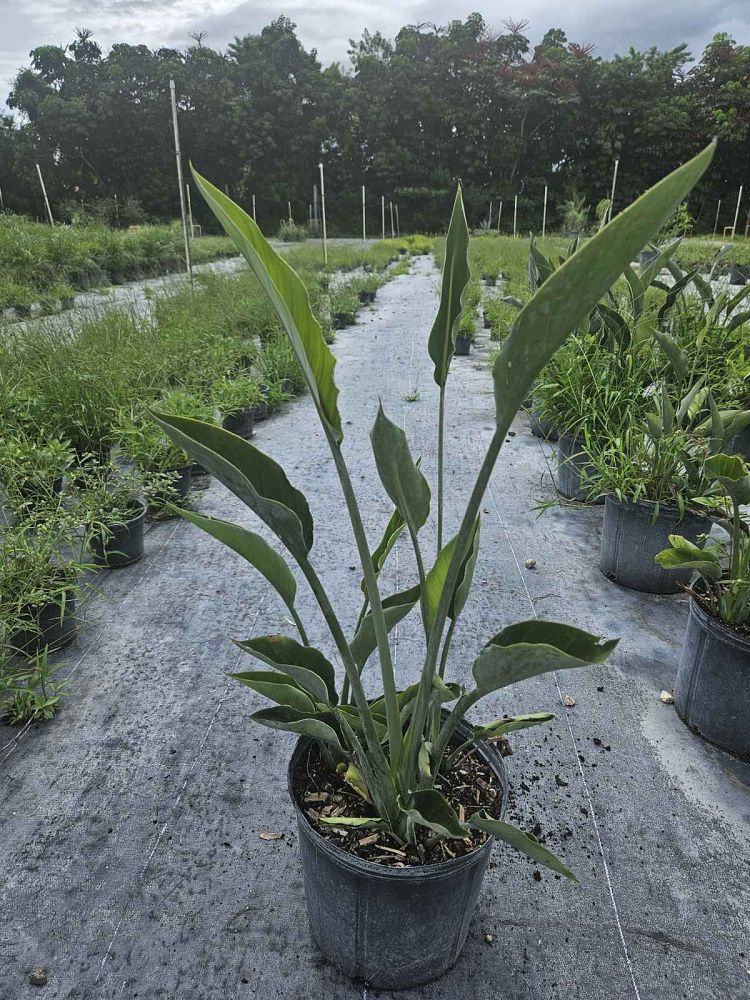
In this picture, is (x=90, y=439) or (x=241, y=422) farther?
(x=241, y=422)

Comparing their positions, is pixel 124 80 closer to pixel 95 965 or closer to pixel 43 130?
pixel 43 130

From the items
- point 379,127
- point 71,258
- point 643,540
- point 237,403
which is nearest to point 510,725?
point 643,540

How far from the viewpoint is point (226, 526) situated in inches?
27.8

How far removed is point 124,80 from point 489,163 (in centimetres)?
1445

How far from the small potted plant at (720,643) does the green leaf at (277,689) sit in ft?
2.71

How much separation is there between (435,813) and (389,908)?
18 cm

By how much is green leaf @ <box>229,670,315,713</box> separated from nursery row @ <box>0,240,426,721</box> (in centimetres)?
55

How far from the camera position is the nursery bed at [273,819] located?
0.95 metres

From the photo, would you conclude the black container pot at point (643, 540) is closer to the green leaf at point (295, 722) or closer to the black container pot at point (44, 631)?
the green leaf at point (295, 722)

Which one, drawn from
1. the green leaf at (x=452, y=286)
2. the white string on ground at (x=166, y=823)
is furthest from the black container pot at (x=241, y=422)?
the green leaf at (x=452, y=286)

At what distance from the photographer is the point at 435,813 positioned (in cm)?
76

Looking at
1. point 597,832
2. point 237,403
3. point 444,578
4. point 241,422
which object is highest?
point 444,578

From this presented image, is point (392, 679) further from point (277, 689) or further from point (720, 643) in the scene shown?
point (720, 643)

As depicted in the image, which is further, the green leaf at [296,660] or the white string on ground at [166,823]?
the white string on ground at [166,823]
